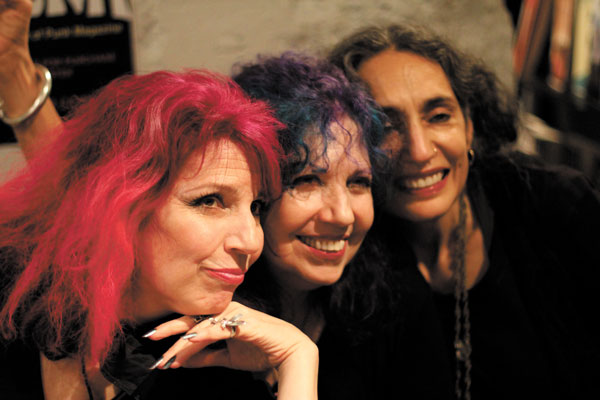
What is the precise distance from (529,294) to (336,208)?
90cm

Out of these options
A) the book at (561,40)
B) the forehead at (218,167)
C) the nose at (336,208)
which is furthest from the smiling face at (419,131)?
the book at (561,40)

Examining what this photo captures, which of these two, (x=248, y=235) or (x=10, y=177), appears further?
(x=10, y=177)

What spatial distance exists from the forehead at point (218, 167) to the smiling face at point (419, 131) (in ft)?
1.78

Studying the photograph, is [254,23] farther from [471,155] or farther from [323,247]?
[323,247]

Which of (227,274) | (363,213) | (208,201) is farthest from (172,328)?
(363,213)

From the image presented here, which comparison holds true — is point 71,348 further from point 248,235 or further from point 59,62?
point 59,62

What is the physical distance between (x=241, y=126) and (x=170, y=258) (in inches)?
13.0

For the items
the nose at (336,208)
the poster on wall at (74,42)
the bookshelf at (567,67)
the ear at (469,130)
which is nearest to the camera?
the nose at (336,208)

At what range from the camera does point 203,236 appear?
1.08 meters

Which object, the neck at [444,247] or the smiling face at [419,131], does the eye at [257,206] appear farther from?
the neck at [444,247]

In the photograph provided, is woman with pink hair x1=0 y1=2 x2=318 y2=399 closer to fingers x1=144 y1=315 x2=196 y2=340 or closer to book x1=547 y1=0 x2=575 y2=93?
fingers x1=144 y1=315 x2=196 y2=340

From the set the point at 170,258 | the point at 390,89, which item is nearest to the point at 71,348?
the point at 170,258

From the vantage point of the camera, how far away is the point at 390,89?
1.56 meters

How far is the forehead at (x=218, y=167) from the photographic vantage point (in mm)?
1092
